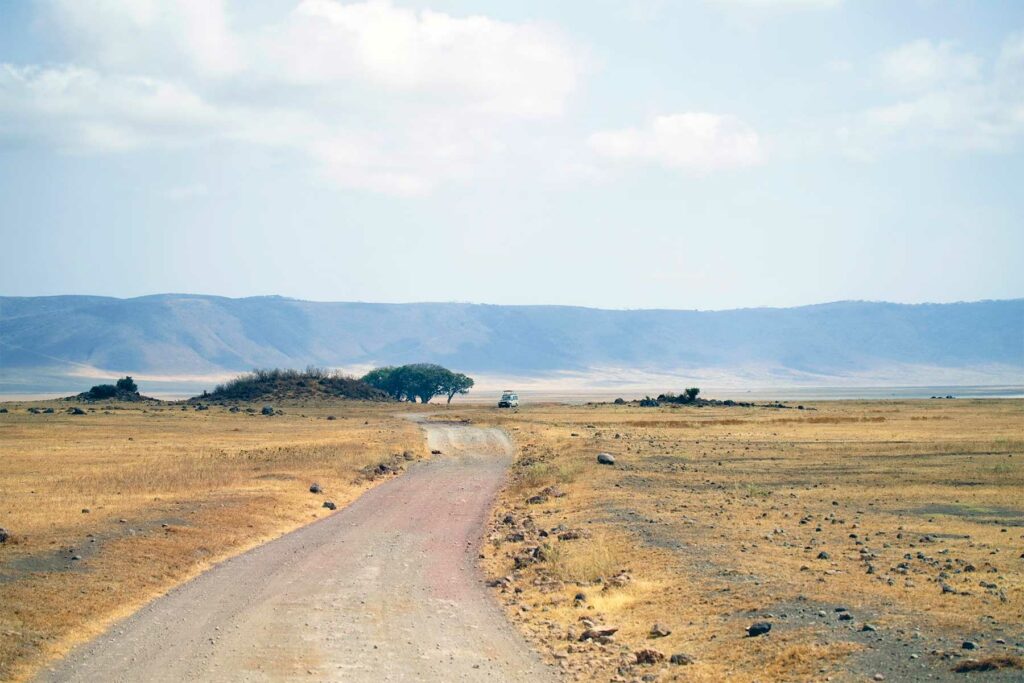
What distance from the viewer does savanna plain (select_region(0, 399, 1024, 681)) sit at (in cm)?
1368

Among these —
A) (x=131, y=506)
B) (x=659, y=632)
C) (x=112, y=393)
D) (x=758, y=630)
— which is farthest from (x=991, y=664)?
(x=112, y=393)

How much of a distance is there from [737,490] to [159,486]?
17.6 metres

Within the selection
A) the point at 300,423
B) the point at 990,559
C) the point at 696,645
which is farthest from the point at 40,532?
the point at 300,423

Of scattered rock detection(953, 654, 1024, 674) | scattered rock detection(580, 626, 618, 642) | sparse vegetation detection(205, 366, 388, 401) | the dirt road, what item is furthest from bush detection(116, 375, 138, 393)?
scattered rock detection(953, 654, 1024, 674)

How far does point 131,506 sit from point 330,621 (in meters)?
12.8

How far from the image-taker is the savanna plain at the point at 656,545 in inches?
539

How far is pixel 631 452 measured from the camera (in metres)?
46.5

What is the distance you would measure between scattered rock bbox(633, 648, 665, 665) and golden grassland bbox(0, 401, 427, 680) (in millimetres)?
7886

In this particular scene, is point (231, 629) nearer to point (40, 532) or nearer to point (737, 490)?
point (40, 532)

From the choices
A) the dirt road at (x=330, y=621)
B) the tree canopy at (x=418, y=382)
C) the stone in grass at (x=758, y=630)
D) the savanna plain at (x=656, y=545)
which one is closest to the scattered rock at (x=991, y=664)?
the savanna plain at (x=656, y=545)

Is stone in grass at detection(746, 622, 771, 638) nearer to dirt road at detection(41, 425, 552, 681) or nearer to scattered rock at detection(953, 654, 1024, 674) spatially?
scattered rock at detection(953, 654, 1024, 674)

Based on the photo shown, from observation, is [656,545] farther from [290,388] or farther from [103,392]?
[103,392]

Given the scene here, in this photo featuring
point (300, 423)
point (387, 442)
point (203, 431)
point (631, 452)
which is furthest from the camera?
point (300, 423)

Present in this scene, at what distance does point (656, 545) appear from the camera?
21422mm
